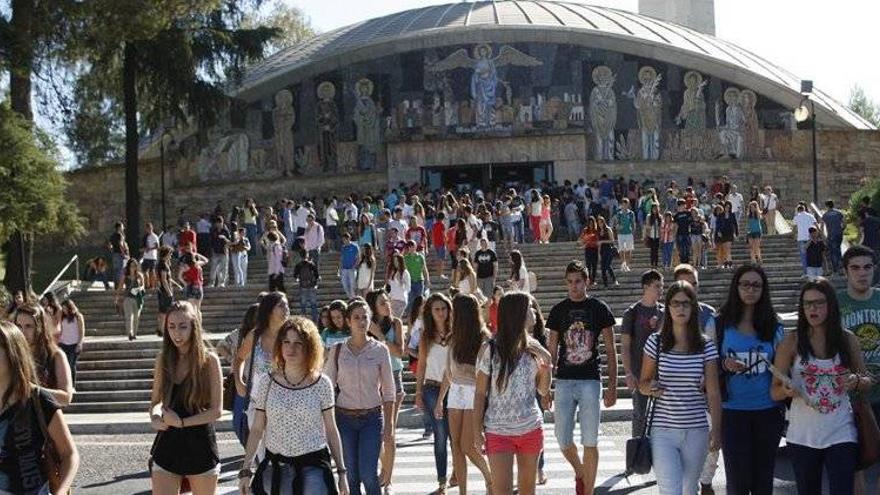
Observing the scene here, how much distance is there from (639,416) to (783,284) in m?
14.7

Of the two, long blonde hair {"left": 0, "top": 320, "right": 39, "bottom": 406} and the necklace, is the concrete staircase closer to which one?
the necklace

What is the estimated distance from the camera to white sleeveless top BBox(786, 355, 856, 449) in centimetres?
775

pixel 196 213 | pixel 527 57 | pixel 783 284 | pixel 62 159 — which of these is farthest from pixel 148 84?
pixel 783 284

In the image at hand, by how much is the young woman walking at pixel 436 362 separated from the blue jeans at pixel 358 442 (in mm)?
980

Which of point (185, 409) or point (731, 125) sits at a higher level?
point (731, 125)

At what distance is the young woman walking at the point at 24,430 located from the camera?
6305 mm

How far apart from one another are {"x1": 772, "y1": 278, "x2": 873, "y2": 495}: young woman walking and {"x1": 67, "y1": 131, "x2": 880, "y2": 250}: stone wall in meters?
35.6

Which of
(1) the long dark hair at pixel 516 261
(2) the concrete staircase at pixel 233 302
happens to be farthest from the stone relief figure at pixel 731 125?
(1) the long dark hair at pixel 516 261

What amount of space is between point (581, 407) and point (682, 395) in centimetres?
191

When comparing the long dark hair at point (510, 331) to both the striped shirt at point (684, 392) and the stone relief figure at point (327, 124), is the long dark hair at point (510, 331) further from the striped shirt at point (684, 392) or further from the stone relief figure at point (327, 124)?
the stone relief figure at point (327, 124)

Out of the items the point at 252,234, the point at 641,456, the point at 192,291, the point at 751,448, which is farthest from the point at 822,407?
the point at 252,234

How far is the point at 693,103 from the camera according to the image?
144 feet

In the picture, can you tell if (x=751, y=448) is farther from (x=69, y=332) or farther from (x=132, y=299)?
(x=132, y=299)

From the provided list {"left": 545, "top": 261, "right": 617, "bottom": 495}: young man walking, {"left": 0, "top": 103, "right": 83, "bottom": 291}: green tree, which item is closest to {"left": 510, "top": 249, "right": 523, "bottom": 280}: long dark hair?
{"left": 545, "top": 261, "right": 617, "bottom": 495}: young man walking
